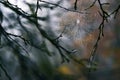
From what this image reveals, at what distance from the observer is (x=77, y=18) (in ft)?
11.4

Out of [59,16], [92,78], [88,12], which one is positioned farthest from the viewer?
[92,78]

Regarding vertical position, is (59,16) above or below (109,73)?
above

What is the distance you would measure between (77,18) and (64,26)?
0.20 meters

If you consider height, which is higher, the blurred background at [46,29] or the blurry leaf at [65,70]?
the blurred background at [46,29]

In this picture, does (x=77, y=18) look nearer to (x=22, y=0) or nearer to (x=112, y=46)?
(x=22, y=0)

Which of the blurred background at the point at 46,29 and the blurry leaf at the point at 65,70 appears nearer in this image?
the blurred background at the point at 46,29

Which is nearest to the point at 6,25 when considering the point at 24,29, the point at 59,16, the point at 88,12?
the point at 24,29

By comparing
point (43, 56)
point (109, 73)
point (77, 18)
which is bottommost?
point (109, 73)

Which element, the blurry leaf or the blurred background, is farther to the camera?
the blurry leaf

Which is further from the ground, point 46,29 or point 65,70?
point 46,29

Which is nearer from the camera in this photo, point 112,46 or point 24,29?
point 24,29

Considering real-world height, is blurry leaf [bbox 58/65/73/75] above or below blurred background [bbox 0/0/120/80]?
below

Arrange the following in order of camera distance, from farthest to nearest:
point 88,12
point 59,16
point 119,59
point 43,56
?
point 119,59 < point 43,56 < point 59,16 < point 88,12

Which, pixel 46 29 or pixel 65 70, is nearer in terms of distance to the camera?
pixel 46 29
